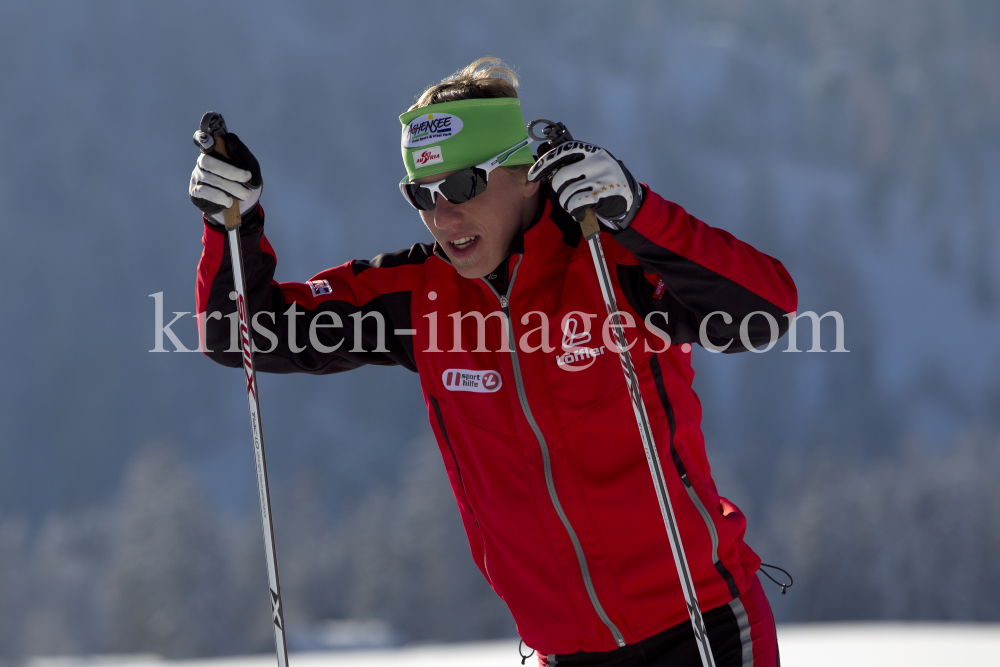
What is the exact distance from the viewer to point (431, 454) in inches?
1103

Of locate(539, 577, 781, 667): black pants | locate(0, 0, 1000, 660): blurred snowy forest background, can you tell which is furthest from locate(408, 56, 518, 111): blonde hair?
locate(0, 0, 1000, 660): blurred snowy forest background

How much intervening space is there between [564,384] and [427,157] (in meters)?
0.55

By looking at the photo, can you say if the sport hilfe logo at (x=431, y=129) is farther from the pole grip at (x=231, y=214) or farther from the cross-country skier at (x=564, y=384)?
the pole grip at (x=231, y=214)

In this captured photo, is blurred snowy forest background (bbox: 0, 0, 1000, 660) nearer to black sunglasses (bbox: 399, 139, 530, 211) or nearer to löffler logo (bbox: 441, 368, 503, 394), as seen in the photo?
löffler logo (bbox: 441, 368, 503, 394)

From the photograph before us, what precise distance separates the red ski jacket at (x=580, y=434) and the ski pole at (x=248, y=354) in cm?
7

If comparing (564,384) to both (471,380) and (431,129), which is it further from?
(431,129)

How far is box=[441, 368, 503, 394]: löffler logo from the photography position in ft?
6.05

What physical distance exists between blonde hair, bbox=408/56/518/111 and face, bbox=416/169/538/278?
224 millimetres

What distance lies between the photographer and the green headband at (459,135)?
187 cm

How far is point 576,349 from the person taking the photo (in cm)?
181

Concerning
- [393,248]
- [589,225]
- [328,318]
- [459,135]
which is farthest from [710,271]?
[393,248]

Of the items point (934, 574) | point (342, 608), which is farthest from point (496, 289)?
point (342, 608)

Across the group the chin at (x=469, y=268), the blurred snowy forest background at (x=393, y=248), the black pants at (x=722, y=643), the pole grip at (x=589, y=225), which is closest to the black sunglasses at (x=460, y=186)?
the chin at (x=469, y=268)

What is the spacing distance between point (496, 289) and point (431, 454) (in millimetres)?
26472
